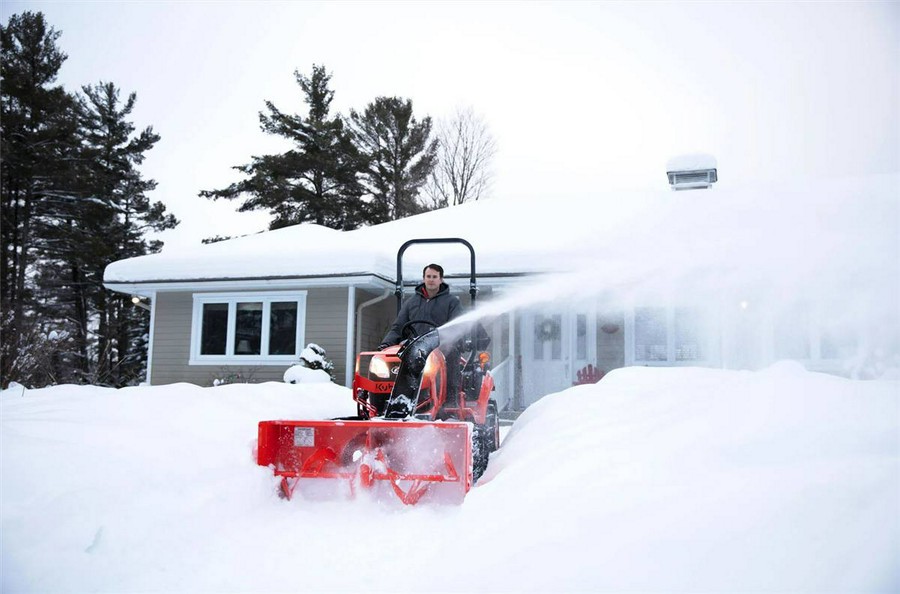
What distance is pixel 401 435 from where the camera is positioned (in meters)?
4.81

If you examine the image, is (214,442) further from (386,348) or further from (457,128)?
(457,128)

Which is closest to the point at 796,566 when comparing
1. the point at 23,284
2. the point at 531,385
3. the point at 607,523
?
the point at 607,523

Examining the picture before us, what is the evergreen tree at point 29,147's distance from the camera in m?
24.6

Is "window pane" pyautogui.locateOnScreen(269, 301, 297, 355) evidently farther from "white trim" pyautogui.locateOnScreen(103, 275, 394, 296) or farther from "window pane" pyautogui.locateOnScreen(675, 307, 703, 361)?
"window pane" pyautogui.locateOnScreen(675, 307, 703, 361)

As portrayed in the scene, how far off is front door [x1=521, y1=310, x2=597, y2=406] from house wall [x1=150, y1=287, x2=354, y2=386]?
3.70 m

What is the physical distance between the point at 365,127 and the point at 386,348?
2779cm

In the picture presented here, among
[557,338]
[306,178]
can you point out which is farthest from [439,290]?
[306,178]

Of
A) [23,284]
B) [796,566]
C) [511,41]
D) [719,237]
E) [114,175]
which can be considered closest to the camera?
[796,566]

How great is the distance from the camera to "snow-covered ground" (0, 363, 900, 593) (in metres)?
2.55

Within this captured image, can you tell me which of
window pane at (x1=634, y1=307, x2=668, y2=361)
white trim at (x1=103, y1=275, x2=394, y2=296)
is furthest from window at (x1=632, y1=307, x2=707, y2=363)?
white trim at (x1=103, y1=275, x2=394, y2=296)

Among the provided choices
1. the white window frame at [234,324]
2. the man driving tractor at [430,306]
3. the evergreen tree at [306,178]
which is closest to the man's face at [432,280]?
the man driving tractor at [430,306]

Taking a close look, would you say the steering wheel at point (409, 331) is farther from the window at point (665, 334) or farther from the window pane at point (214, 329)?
the window pane at point (214, 329)

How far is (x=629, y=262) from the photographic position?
11.5 m

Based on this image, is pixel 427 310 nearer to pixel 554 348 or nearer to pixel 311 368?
pixel 311 368
